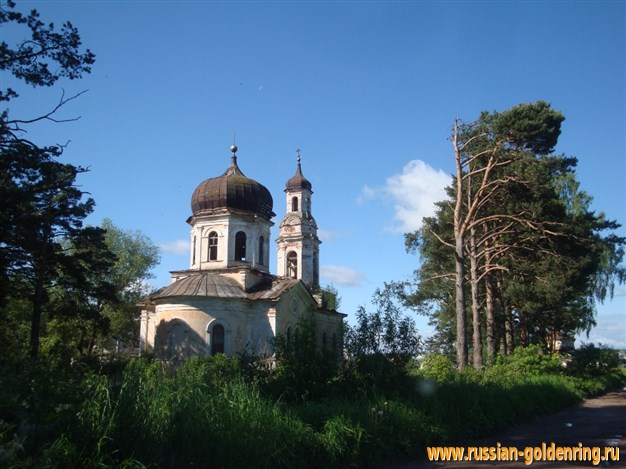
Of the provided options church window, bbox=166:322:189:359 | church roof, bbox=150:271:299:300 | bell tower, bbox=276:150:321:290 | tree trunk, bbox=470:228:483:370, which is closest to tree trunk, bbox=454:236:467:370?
tree trunk, bbox=470:228:483:370

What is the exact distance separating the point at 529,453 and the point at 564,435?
8.29ft

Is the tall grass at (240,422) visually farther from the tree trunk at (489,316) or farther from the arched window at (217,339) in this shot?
the arched window at (217,339)

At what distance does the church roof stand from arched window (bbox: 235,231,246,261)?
1791mm

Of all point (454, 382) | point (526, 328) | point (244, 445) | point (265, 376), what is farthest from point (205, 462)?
point (526, 328)

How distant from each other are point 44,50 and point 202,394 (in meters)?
9.43

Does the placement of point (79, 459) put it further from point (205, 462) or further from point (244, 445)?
point (244, 445)

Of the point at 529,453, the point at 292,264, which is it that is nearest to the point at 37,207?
the point at 529,453

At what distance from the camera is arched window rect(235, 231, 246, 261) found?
2955cm

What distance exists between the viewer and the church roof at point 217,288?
84.8ft

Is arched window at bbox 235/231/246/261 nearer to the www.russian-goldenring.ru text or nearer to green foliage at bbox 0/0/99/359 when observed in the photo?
green foliage at bbox 0/0/99/359

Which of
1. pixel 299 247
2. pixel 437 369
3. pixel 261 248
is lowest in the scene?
pixel 437 369

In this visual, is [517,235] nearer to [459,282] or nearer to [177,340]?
[459,282]

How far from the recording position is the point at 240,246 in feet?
97.5

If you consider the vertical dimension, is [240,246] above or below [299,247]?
below
